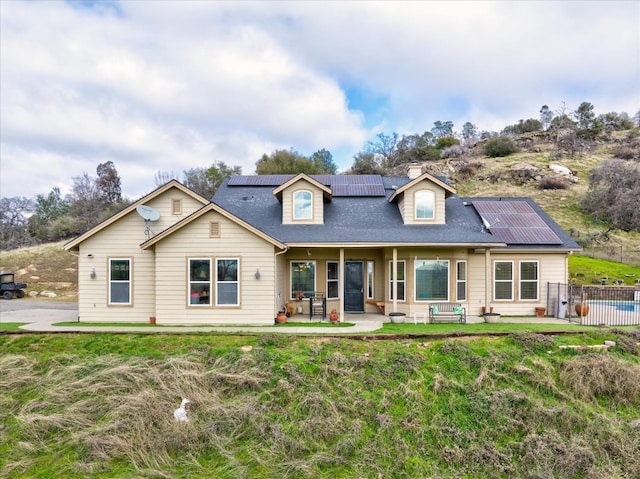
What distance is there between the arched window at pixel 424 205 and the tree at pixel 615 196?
22245 mm

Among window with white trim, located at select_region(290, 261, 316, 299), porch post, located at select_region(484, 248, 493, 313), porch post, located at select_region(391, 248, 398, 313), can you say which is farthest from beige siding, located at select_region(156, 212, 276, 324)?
porch post, located at select_region(484, 248, 493, 313)

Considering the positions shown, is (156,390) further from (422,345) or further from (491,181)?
(491,181)

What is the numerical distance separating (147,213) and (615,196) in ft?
114

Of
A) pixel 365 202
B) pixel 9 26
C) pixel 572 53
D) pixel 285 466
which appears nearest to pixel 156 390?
pixel 285 466

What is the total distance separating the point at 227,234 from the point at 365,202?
22.2 feet

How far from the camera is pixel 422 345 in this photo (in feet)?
30.1

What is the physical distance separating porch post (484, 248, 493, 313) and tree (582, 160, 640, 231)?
20.9m

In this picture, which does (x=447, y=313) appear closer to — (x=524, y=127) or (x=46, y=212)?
(x=46, y=212)

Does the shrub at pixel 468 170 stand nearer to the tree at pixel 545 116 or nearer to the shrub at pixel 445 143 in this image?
the shrub at pixel 445 143

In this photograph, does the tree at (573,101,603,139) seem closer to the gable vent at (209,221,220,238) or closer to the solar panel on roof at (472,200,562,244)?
the solar panel on roof at (472,200,562,244)

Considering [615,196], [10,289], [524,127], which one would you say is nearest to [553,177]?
[615,196]

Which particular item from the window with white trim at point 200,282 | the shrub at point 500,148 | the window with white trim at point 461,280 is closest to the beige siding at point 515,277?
the window with white trim at point 461,280

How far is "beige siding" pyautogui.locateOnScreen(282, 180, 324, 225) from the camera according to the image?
13883 mm

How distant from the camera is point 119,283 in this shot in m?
12.1
